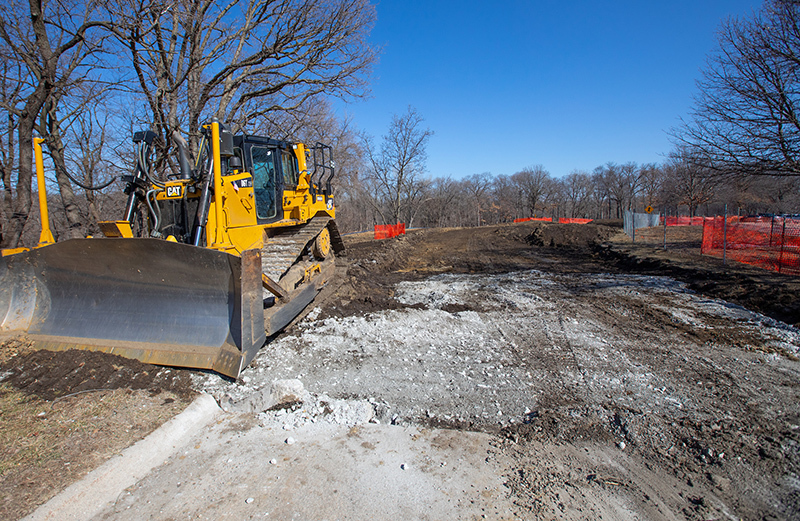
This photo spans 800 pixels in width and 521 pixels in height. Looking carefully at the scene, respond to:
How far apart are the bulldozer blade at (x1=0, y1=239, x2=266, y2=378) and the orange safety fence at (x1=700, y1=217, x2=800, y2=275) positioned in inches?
483

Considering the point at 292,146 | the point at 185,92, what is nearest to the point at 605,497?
the point at 292,146

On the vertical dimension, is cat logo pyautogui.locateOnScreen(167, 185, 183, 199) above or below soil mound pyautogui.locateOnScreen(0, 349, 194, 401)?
above

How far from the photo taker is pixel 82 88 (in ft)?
33.3

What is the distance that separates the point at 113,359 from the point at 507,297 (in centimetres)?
666

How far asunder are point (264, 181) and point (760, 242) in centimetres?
1344

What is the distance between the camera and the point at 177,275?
15.4 ft

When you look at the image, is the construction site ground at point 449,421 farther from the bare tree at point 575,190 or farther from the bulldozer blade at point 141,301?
the bare tree at point 575,190

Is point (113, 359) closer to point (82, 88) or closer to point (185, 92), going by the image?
point (82, 88)

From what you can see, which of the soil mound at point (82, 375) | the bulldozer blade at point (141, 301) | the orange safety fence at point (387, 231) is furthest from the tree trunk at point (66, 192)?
the orange safety fence at point (387, 231)

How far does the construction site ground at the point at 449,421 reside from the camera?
2.74m

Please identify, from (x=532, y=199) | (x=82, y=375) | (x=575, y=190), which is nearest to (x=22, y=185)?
(x=82, y=375)

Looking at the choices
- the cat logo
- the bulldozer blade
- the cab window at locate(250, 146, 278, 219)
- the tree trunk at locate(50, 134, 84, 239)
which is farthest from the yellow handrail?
the tree trunk at locate(50, 134, 84, 239)

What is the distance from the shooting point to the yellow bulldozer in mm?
4496

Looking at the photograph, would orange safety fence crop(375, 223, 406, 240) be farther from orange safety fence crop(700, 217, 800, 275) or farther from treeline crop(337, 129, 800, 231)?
orange safety fence crop(700, 217, 800, 275)
